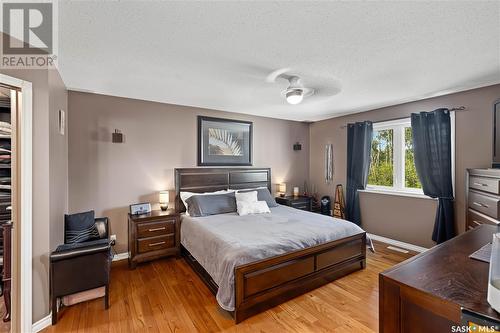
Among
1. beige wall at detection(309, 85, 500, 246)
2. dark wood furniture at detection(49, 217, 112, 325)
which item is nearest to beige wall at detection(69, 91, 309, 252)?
dark wood furniture at detection(49, 217, 112, 325)

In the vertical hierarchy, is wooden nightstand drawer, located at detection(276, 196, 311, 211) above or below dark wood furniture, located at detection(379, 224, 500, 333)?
below

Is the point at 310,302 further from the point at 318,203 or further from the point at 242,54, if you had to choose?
the point at 318,203

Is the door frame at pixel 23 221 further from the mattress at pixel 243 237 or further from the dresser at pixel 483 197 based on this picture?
the dresser at pixel 483 197

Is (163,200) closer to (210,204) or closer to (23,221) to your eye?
(210,204)

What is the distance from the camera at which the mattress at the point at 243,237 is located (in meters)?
2.14

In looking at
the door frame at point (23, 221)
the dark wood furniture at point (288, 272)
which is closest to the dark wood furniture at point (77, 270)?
the door frame at point (23, 221)

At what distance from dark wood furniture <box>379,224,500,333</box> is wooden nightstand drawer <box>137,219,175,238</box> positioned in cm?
295

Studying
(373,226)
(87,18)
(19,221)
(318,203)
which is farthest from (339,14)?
(318,203)

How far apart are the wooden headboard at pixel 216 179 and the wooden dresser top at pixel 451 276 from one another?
329cm

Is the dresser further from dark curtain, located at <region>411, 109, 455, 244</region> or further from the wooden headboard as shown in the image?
the wooden headboard

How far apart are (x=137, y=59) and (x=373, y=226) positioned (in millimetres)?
4440

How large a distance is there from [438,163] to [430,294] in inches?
129

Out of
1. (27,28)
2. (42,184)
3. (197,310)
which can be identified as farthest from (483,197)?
(27,28)

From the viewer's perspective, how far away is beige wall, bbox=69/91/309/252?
3.20 m
